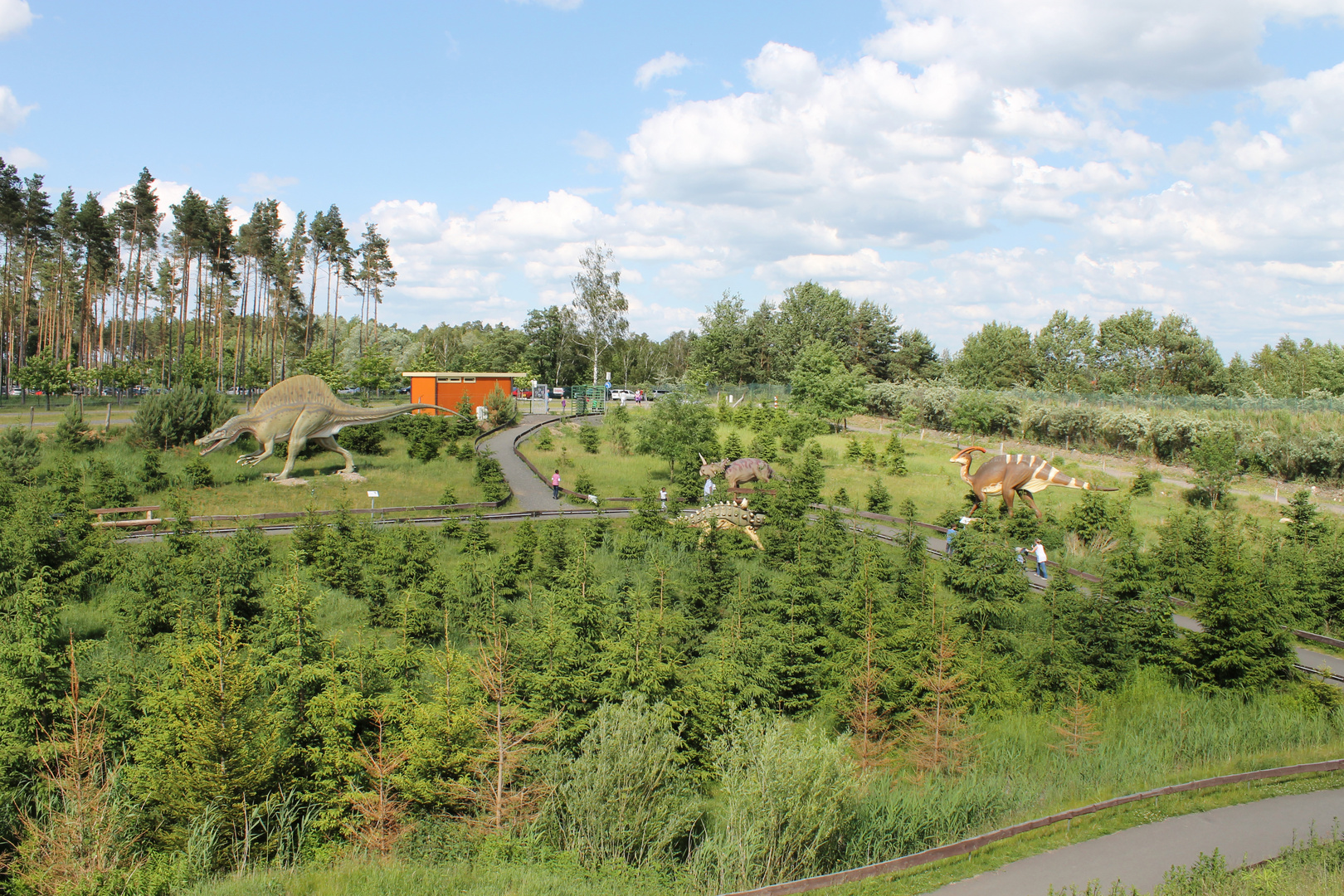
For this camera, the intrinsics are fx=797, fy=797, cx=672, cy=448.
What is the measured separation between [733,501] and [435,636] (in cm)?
1202

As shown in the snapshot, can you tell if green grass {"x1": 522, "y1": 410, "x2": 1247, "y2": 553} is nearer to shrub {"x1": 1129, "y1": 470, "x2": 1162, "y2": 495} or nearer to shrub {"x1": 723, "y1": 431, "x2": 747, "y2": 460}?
shrub {"x1": 1129, "y1": 470, "x2": 1162, "y2": 495}

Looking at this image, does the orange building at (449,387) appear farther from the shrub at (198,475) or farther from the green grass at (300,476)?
the shrub at (198,475)

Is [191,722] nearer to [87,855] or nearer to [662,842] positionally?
[87,855]

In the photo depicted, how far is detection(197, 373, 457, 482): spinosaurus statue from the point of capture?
28.8m

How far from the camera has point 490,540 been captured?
2309cm

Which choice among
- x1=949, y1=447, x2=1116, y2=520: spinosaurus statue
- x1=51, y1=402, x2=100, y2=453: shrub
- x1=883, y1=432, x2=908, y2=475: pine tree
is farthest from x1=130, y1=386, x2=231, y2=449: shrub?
x1=949, y1=447, x2=1116, y2=520: spinosaurus statue

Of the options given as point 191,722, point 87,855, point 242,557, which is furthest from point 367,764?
point 242,557

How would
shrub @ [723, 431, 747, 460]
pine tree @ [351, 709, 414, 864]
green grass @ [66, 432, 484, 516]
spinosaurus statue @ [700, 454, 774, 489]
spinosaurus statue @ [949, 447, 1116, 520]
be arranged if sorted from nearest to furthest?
pine tree @ [351, 709, 414, 864], green grass @ [66, 432, 484, 516], spinosaurus statue @ [949, 447, 1116, 520], spinosaurus statue @ [700, 454, 774, 489], shrub @ [723, 431, 747, 460]

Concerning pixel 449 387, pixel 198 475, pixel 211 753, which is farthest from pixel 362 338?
pixel 211 753

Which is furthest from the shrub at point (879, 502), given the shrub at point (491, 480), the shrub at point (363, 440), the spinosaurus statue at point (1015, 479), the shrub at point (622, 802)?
the shrub at point (363, 440)

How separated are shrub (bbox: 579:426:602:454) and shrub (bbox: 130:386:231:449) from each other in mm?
16708

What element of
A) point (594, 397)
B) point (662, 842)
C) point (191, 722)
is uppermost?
point (594, 397)

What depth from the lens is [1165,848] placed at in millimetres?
8875

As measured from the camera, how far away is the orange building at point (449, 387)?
1981 inches
